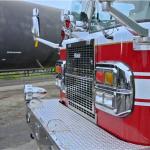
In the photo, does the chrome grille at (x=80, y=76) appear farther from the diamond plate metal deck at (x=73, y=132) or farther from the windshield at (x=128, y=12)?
the windshield at (x=128, y=12)

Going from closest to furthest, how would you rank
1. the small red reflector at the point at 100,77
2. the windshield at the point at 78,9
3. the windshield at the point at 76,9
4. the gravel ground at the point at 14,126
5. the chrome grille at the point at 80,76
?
the small red reflector at the point at 100,77 → the windshield at the point at 78,9 → the chrome grille at the point at 80,76 → the windshield at the point at 76,9 → the gravel ground at the point at 14,126

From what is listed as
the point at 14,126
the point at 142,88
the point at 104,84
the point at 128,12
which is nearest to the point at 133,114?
the point at 142,88

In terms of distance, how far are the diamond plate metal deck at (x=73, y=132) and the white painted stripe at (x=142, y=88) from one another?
35 centimetres

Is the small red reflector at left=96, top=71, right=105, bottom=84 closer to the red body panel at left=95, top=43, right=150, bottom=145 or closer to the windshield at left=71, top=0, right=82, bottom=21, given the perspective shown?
the red body panel at left=95, top=43, right=150, bottom=145

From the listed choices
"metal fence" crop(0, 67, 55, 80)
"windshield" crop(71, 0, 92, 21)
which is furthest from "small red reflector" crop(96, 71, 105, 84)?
"metal fence" crop(0, 67, 55, 80)

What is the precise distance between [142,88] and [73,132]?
872 millimetres

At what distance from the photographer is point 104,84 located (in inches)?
113

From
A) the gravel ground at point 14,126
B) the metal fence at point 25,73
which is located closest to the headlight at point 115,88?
the gravel ground at point 14,126

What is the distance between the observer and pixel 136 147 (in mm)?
2555

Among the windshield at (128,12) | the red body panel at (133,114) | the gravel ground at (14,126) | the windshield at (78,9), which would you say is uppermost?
the windshield at (78,9)

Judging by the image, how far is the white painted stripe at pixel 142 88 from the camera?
248 centimetres

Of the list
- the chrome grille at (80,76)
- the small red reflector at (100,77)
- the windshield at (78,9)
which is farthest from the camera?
the chrome grille at (80,76)

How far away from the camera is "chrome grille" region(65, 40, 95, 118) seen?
132 inches

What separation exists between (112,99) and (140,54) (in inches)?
17.2
